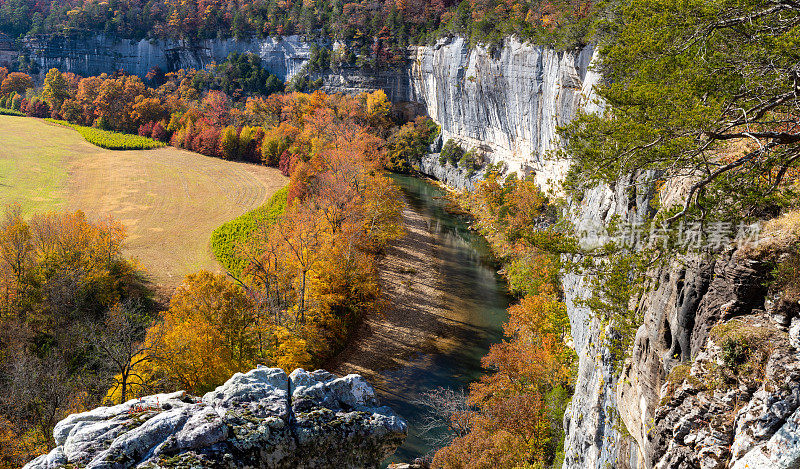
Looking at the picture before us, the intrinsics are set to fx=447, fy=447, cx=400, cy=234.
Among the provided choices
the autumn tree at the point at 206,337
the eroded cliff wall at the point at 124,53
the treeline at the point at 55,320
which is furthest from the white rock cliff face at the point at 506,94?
the eroded cliff wall at the point at 124,53

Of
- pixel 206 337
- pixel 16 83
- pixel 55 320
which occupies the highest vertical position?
pixel 16 83

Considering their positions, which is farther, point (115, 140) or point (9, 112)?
point (9, 112)

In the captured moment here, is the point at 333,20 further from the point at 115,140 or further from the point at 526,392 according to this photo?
the point at 526,392

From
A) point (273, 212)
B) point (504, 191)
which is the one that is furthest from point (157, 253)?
point (504, 191)

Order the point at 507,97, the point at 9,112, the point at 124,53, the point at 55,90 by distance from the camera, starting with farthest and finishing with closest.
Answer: the point at 124,53
the point at 9,112
the point at 55,90
the point at 507,97

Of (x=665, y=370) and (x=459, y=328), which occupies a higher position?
(x=665, y=370)

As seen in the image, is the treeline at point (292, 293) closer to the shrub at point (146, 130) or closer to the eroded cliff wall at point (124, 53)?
the shrub at point (146, 130)

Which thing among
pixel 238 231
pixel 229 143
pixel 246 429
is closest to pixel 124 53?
pixel 229 143
